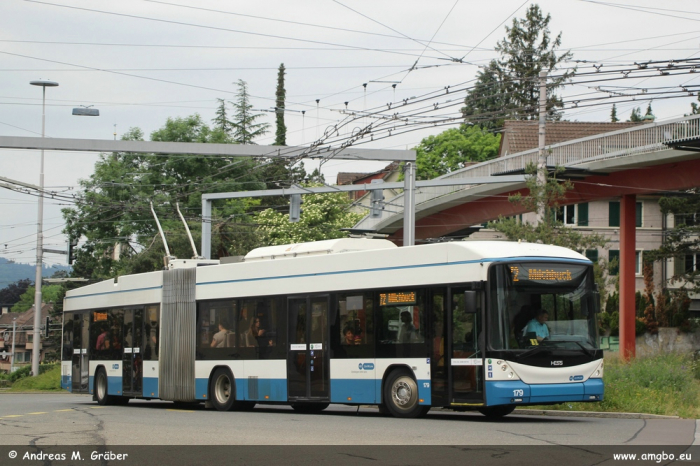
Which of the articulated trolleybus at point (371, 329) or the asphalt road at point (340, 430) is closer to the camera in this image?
Result: the asphalt road at point (340, 430)

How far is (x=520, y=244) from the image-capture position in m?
15.8

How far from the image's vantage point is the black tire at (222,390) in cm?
1972

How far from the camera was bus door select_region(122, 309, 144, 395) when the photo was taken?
22.7 meters

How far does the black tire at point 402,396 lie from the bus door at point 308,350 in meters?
1.53

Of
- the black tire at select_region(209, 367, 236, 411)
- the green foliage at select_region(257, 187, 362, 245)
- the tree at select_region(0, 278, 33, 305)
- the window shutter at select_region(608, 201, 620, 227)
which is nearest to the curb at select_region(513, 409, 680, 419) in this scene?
the black tire at select_region(209, 367, 236, 411)

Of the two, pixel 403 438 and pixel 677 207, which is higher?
pixel 677 207

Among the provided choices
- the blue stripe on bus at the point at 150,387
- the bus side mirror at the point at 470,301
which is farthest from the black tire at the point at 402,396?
the blue stripe on bus at the point at 150,387

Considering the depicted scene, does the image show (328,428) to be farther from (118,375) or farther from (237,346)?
(118,375)

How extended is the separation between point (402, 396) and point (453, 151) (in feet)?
196

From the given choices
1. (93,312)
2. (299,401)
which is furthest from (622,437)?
(93,312)

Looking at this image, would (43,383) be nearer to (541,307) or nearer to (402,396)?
(402,396)

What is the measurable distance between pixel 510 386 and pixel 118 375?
39.1ft

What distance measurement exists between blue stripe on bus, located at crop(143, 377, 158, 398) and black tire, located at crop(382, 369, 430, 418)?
7298 mm

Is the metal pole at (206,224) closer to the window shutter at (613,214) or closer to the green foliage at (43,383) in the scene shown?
the green foliage at (43,383)
